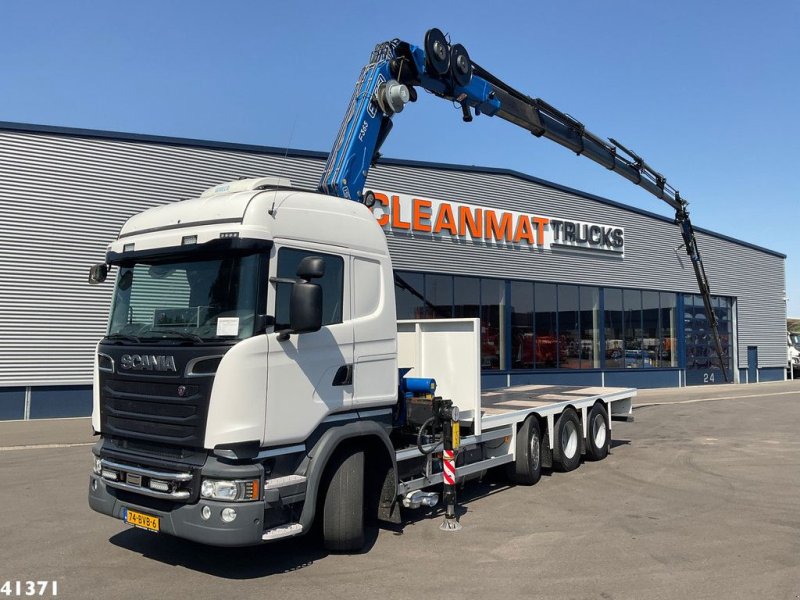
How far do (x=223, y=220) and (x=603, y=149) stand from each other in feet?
36.9

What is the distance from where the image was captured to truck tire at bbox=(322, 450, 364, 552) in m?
5.81

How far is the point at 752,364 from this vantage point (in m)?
34.0

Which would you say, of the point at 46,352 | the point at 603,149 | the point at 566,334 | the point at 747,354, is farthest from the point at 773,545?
the point at 747,354

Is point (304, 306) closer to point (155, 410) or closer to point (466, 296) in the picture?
point (155, 410)

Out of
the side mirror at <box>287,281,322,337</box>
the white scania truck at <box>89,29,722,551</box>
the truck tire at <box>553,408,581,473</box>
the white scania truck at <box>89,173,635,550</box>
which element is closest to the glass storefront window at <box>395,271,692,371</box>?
the truck tire at <box>553,408,581,473</box>

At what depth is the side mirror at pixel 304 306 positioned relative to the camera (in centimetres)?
520

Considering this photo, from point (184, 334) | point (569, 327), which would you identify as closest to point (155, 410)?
point (184, 334)

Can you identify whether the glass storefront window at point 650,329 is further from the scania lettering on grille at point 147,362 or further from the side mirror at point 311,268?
the scania lettering on grille at point 147,362

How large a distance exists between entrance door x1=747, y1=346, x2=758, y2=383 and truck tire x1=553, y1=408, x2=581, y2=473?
27.6m

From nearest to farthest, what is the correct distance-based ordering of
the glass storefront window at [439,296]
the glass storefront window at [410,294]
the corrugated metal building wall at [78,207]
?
the corrugated metal building wall at [78,207], the glass storefront window at [410,294], the glass storefront window at [439,296]

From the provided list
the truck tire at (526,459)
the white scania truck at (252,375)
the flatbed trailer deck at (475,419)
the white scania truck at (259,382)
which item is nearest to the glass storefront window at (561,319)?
the flatbed trailer deck at (475,419)

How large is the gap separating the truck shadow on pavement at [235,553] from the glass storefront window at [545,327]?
17870 millimetres

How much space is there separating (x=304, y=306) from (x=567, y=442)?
21.4 ft

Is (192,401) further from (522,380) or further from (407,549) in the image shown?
(522,380)
